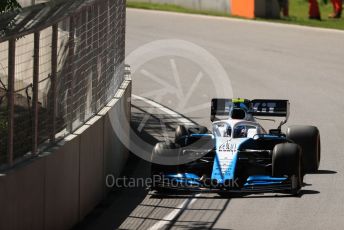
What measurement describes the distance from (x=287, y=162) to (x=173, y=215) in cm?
160

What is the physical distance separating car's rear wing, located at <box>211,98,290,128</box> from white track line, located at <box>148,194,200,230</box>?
1.77m

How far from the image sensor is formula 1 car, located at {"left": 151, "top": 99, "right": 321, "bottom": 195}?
13.3 meters

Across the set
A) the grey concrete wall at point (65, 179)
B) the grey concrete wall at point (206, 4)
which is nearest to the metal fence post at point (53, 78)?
the grey concrete wall at point (65, 179)

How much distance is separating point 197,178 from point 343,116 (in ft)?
23.1

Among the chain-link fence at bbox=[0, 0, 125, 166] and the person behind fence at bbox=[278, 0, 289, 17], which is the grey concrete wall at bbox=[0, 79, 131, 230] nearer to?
the chain-link fence at bbox=[0, 0, 125, 166]

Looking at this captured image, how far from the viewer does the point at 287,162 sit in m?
13.3

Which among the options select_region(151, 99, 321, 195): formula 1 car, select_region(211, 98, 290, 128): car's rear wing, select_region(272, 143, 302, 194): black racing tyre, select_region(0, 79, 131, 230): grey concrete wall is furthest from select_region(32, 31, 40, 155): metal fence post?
select_region(211, 98, 290, 128): car's rear wing

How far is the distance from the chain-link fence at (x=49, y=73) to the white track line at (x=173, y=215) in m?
1.48

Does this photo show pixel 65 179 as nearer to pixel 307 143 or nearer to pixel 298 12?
pixel 307 143

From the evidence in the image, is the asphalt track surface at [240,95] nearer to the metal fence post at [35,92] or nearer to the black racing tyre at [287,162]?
the black racing tyre at [287,162]

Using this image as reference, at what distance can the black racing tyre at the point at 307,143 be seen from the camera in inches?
578

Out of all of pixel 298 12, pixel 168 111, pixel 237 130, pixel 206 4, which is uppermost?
pixel 237 130

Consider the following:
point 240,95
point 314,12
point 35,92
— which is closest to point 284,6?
point 314,12

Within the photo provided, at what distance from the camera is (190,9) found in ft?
125
